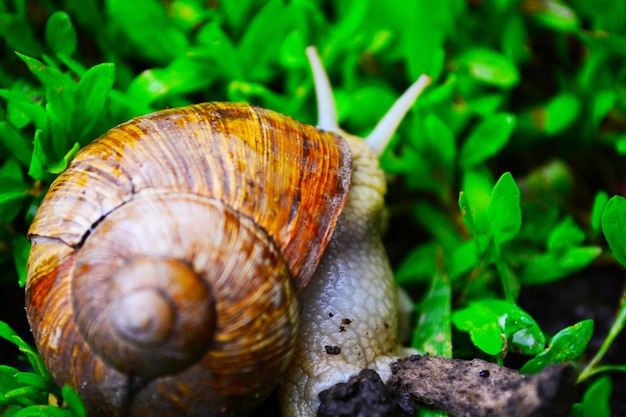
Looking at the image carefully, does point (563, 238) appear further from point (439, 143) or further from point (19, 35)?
point (19, 35)

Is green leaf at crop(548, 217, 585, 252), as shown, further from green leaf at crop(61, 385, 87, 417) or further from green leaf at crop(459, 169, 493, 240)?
green leaf at crop(61, 385, 87, 417)

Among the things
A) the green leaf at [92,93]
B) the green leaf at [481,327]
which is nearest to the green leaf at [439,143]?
the green leaf at [481,327]

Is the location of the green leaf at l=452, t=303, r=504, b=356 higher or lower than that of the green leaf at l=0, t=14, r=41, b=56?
lower

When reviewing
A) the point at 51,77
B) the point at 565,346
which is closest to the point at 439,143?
the point at 565,346

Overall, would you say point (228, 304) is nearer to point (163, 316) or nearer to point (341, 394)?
point (163, 316)

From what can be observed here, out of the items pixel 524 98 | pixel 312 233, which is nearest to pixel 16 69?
pixel 312 233

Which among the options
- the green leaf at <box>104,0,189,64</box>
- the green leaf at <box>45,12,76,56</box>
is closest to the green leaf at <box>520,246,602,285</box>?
the green leaf at <box>104,0,189,64</box>

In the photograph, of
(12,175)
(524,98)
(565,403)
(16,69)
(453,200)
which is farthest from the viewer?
(524,98)
